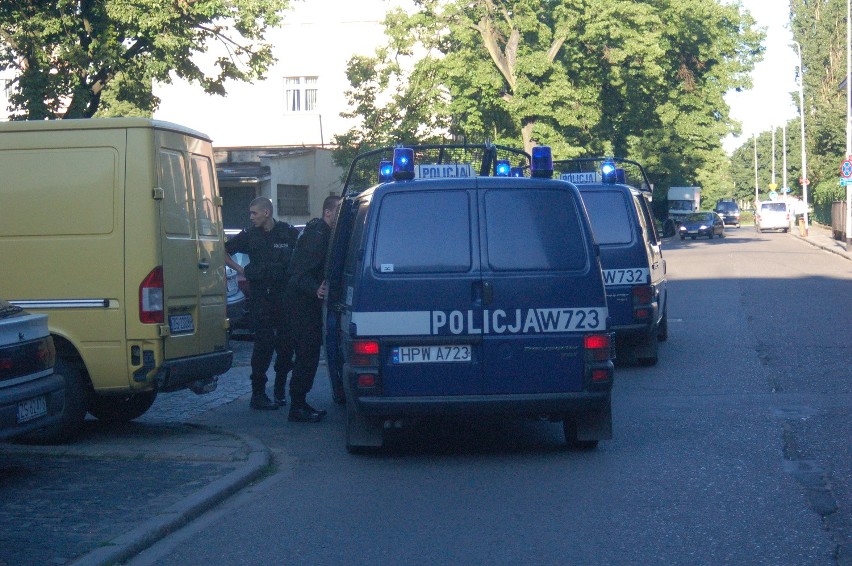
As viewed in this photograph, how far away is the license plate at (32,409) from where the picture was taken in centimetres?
668

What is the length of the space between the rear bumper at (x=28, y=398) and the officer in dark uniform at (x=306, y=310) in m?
2.54

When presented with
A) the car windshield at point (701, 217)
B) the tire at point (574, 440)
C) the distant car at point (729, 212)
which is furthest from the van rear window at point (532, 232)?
the distant car at point (729, 212)

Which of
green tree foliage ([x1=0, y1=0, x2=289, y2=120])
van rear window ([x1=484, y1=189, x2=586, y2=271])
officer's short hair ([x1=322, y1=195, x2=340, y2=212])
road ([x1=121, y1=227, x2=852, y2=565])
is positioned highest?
green tree foliage ([x1=0, y1=0, x2=289, y2=120])

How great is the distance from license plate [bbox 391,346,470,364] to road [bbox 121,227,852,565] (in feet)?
2.50

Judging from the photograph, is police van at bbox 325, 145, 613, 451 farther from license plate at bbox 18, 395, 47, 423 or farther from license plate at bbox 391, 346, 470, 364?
license plate at bbox 18, 395, 47, 423

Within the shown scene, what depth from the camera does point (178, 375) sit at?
27.4 feet

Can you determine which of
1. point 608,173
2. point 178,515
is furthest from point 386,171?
point 608,173

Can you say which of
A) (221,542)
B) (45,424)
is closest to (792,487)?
(221,542)

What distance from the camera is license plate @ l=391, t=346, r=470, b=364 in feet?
24.2

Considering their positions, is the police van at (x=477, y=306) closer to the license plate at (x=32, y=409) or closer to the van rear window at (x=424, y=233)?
the van rear window at (x=424, y=233)

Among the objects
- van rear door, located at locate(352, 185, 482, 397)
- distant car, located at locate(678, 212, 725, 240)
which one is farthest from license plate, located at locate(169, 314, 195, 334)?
distant car, located at locate(678, 212, 725, 240)

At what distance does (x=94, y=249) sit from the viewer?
809cm

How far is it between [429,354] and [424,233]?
0.83 metres

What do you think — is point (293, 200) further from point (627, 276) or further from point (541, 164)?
point (541, 164)
